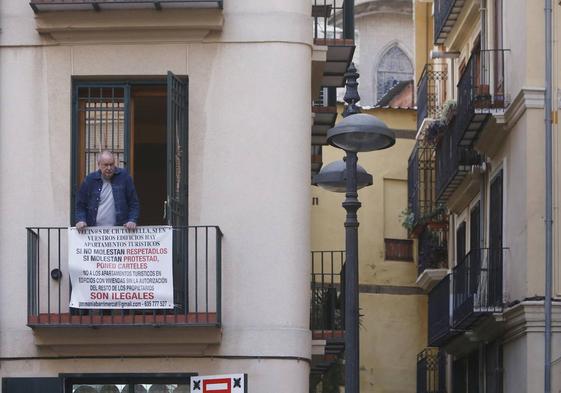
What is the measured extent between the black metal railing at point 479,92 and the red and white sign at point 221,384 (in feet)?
30.5

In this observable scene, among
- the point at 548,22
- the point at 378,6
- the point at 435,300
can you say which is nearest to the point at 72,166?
the point at 548,22

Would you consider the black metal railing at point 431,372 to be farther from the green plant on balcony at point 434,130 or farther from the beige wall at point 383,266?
the green plant on balcony at point 434,130

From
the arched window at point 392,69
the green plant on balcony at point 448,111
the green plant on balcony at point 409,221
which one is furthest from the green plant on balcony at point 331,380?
the arched window at point 392,69

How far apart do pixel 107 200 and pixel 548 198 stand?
8096 millimetres

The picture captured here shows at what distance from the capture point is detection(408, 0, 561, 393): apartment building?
85.9 feet

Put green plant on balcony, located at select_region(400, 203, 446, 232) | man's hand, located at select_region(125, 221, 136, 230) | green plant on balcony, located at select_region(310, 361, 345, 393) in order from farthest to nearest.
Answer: green plant on balcony, located at select_region(400, 203, 446, 232), green plant on balcony, located at select_region(310, 361, 345, 393), man's hand, located at select_region(125, 221, 136, 230)

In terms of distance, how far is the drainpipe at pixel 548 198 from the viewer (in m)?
→ 25.5

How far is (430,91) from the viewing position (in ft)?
117

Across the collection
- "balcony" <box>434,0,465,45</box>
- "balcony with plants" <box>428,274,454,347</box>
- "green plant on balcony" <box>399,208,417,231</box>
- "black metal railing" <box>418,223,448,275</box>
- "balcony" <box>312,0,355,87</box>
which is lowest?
"balcony with plants" <box>428,274,454,347</box>

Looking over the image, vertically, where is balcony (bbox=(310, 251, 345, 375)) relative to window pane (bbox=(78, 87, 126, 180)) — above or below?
below

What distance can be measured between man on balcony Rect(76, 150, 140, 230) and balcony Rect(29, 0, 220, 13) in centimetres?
183

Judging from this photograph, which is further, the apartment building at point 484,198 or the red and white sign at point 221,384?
the apartment building at point 484,198

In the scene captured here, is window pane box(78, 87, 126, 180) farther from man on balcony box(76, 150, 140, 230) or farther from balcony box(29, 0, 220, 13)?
balcony box(29, 0, 220, 13)

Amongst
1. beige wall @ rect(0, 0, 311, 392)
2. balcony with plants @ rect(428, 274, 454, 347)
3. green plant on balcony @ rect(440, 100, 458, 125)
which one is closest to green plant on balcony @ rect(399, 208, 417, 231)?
balcony with plants @ rect(428, 274, 454, 347)
